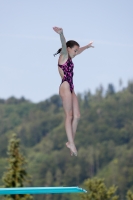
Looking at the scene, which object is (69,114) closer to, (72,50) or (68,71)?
(68,71)

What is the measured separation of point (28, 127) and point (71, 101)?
541 feet

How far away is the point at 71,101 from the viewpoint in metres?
11.7

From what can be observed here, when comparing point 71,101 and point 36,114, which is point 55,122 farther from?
point 71,101

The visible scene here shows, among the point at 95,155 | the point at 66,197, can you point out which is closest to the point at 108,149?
the point at 95,155

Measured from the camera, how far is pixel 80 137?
167000mm

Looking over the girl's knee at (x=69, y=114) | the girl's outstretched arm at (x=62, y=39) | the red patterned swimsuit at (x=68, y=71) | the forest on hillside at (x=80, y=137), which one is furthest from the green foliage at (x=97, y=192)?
the forest on hillside at (x=80, y=137)

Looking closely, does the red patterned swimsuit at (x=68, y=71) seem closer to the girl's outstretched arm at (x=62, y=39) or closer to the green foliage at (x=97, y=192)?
the girl's outstretched arm at (x=62, y=39)

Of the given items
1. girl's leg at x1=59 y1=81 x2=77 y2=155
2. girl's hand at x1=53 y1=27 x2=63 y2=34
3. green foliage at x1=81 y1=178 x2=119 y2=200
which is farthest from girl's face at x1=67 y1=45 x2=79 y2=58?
green foliage at x1=81 y1=178 x2=119 y2=200

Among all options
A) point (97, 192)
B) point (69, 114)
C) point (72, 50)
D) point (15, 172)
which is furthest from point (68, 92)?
point (97, 192)

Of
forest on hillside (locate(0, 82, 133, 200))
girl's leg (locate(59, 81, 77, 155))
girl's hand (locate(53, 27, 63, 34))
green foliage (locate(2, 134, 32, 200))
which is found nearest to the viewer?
girl's hand (locate(53, 27, 63, 34))

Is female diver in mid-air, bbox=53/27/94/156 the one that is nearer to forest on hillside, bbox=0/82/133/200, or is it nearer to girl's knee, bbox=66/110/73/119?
girl's knee, bbox=66/110/73/119

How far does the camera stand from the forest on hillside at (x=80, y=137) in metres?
152

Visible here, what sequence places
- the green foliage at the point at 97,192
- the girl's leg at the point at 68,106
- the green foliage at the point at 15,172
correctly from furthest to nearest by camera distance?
the green foliage at the point at 97,192
the green foliage at the point at 15,172
the girl's leg at the point at 68,106

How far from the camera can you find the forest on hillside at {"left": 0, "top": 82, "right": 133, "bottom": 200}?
151750 millimetres
